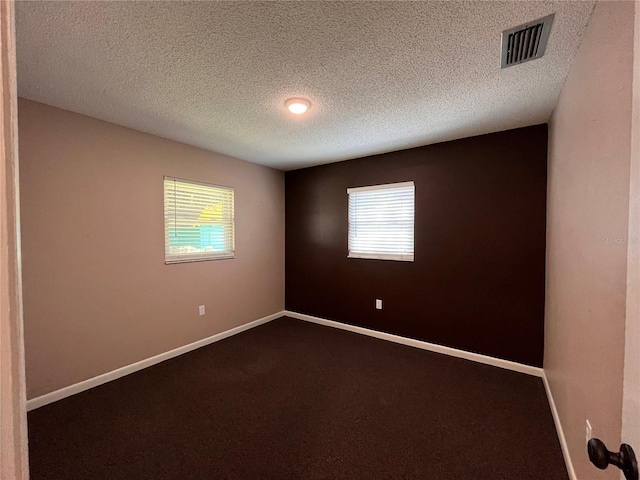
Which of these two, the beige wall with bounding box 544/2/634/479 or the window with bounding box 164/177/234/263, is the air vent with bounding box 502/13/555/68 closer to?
the beige wall with bounding box 544/2/634/479

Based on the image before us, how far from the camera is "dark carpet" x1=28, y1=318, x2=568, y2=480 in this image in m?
1.65

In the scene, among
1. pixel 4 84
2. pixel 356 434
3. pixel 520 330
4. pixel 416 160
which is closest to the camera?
pixel 4 84

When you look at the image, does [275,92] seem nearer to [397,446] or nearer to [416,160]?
[416,160]

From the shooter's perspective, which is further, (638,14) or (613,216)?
(613,216)

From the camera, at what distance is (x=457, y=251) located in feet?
10.1

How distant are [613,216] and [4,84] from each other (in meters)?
1.74

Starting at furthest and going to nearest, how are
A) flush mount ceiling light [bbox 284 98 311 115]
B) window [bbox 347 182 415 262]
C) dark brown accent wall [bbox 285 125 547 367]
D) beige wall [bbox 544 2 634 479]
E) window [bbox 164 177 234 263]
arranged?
window [bbox 347 182 415 262] → window [bbox 164 177 234 263] → dark brown accent wall [bbox 285 125 547 367] → flush mount ceiling light [bbox 284 98 311 115] → beige wall [bbox 544 2 634 479]

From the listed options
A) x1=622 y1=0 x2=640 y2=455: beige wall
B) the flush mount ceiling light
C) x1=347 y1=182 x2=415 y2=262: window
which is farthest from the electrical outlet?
the flush mount ceiling light

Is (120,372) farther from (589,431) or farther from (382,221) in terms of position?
(589,431)

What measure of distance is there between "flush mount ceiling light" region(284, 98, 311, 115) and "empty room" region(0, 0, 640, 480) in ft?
0.12

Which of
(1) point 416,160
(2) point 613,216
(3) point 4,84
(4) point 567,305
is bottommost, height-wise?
(4) point 567,305

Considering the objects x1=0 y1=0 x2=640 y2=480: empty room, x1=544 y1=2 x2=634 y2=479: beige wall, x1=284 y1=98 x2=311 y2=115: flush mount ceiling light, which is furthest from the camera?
x1=284 y1=98 x2=311 y2=115: flush mount ceiling light

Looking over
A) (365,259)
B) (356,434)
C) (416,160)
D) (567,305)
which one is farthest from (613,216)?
(365,259)

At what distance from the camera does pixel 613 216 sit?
3.48 feet
